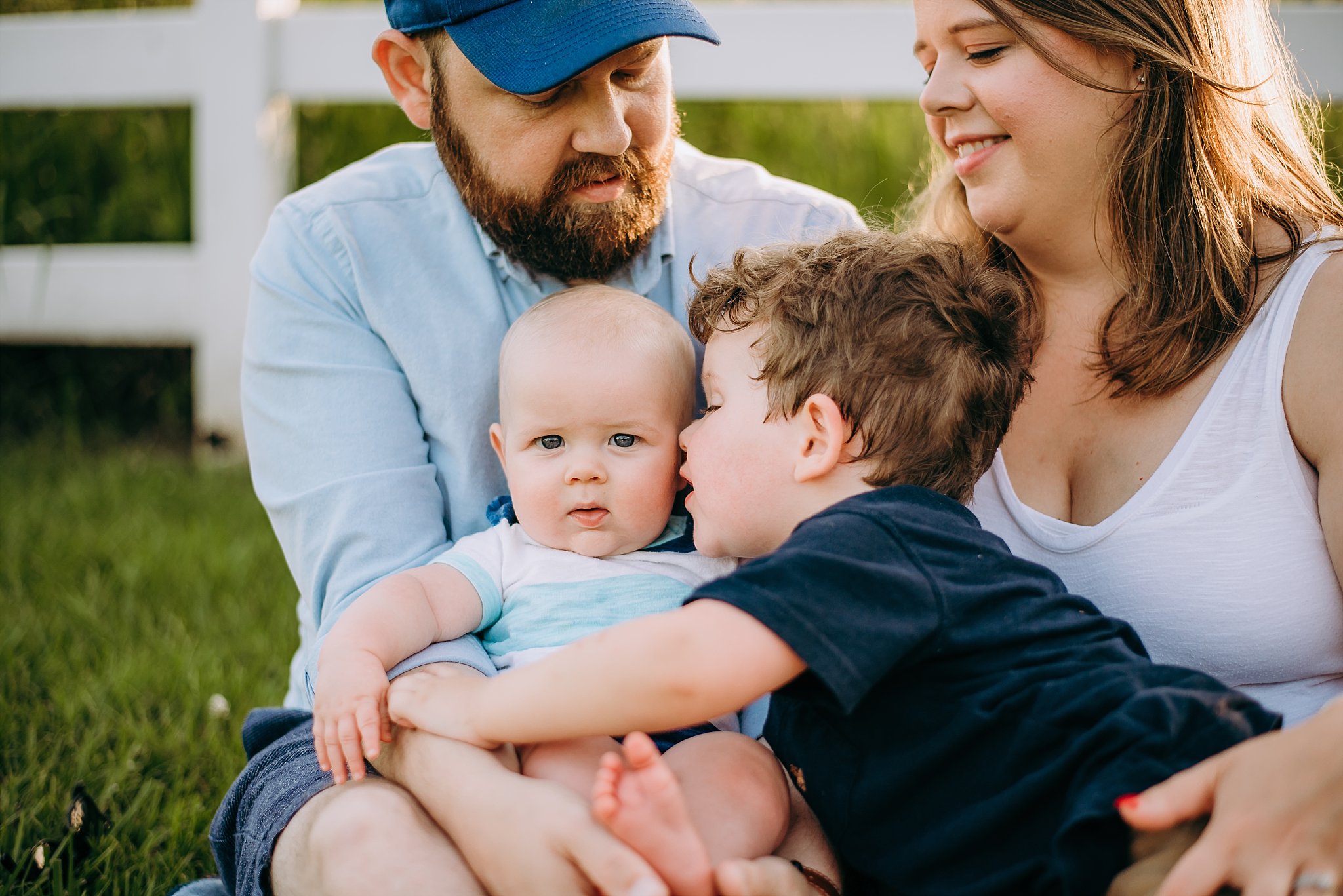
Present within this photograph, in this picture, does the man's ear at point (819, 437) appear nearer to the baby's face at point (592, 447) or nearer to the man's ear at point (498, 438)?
the baby's face at point (592, 447)

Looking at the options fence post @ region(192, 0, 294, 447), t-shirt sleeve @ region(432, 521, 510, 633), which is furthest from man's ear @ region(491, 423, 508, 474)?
fence post @ region(192, 0, 294, 447)

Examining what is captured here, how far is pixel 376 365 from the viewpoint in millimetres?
2193

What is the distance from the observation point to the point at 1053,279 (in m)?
2.24

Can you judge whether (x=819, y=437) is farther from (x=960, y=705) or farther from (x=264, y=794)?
(x=264, y=794)

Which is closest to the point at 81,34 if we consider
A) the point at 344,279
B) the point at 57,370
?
the point at 57,370

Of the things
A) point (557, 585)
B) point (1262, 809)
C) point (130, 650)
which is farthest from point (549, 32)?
point (130, 650)

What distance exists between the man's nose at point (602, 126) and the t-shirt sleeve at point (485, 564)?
737 millimetres

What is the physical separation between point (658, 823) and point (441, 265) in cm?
125

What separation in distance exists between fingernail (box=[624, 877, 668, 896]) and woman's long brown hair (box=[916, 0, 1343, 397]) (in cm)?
121

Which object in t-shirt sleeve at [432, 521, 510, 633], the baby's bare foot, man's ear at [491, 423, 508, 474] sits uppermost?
man's ear at [491, 423, 508, 474]

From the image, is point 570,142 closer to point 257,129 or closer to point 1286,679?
point 1286,679

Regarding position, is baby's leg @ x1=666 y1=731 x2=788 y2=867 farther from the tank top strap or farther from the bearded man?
the tank top strap

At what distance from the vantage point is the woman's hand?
137 cm

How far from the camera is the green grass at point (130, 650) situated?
91.0 inches
